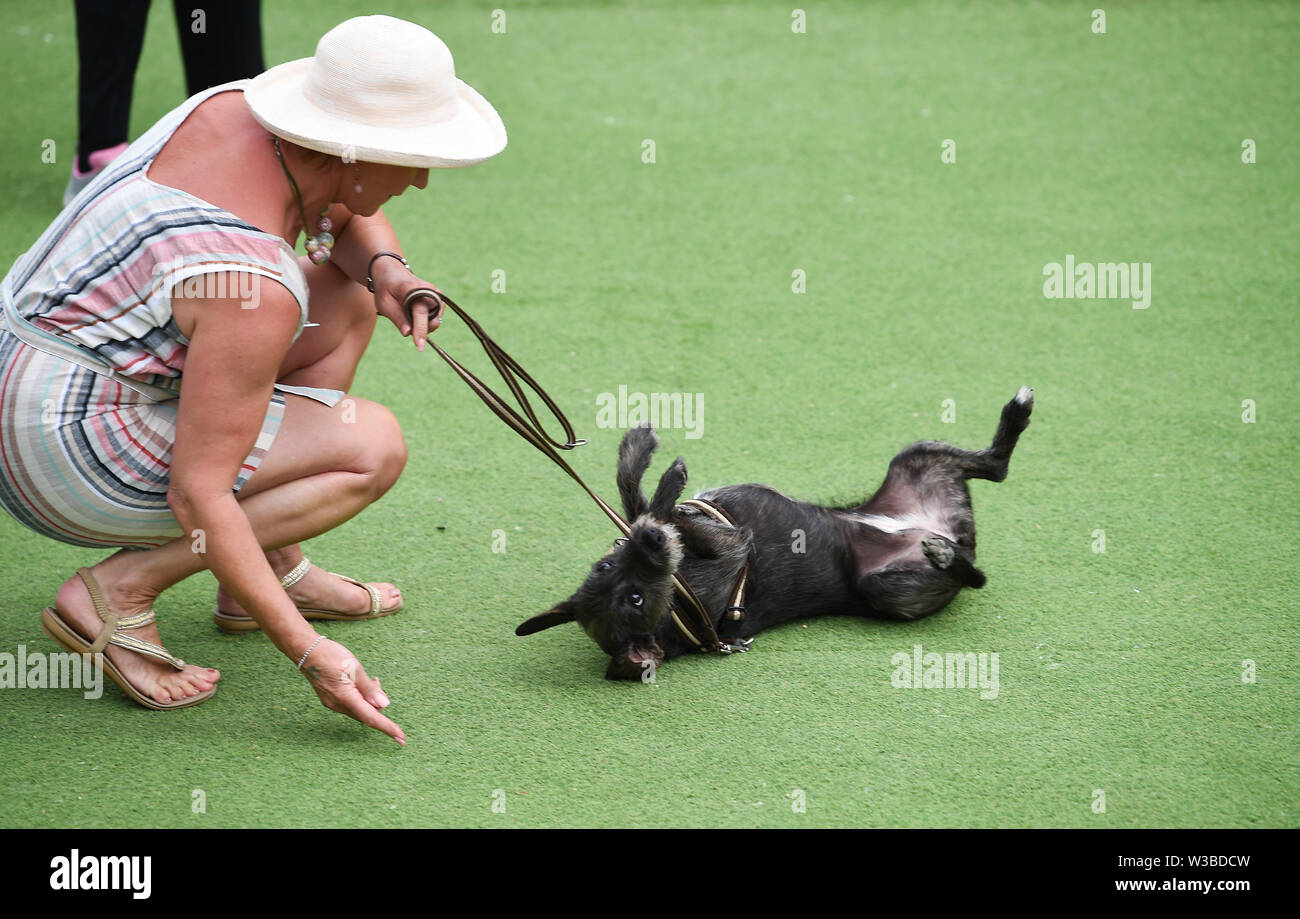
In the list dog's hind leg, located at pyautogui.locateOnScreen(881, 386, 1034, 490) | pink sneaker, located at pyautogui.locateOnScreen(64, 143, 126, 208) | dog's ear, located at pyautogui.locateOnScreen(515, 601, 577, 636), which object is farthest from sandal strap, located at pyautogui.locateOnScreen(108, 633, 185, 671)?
pink sneaker, located at pyautogui.locateOnScreen(64, 143, 126, 208)

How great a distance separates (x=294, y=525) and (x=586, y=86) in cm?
382

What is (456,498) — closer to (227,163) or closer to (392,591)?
(392,591)

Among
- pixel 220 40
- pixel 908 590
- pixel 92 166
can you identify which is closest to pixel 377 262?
pixel 908 590

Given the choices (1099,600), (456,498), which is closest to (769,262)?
(456,498)

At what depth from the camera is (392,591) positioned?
8.93 ft

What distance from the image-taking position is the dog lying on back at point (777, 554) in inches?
97.8

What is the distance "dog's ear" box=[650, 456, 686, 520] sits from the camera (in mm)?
2598

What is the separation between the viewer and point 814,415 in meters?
3.45

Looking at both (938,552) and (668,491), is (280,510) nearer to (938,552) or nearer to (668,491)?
(668,491)

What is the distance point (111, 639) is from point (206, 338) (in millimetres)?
660

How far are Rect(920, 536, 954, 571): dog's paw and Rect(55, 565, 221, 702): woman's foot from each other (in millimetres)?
1420

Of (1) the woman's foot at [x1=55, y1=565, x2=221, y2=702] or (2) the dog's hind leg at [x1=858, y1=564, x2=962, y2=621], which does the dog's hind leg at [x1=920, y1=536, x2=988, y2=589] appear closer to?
(2) the dog's hind leg at [x1=858, y1=564, x2=962, y2=621]

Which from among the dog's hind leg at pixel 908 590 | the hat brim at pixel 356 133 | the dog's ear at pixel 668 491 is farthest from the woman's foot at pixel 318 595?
the dog's hind leg at pixel 908 590

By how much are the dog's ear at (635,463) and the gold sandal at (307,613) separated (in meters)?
0.53
